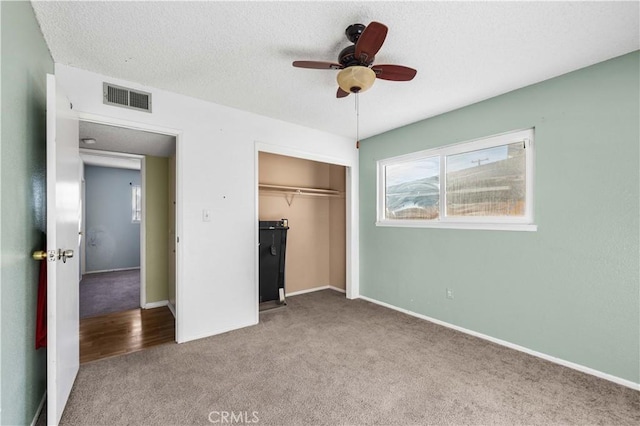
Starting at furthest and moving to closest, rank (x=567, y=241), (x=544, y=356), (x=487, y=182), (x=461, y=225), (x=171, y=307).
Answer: (x=171, y=307)
(x=461, y=225)
(x=487, y=182)
(x=544, y=356)
(x=567, y=241)

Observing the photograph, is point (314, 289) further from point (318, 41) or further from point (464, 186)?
point (318, 41)

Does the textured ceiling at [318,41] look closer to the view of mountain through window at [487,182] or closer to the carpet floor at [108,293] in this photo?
the view of mountain through window at [487,182]

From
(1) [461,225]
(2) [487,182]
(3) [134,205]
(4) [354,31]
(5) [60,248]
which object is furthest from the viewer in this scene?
(3) [134,205]

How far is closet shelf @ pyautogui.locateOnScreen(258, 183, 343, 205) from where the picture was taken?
159 inches

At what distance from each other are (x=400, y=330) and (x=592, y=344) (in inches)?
59.6

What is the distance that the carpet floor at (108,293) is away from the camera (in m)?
3.84

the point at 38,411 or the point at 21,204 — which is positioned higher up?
the point at 21,204

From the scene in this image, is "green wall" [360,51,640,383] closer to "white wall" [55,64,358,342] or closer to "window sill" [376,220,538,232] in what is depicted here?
"window sill" [376,220,538,232]

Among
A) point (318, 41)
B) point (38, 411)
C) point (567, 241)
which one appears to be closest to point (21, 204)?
point (38, 411)

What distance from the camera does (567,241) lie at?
2.33 meters

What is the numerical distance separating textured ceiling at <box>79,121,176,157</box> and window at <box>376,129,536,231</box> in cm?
276

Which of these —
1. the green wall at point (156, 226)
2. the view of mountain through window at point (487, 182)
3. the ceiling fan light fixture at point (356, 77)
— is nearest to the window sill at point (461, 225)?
the view of mountain through window at point (487, 182)

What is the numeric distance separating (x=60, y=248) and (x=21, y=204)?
298mm

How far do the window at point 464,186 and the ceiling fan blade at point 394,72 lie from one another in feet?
4.55
